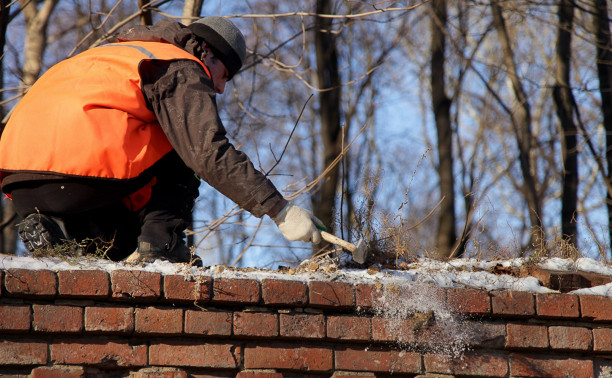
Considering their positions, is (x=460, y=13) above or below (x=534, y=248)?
above

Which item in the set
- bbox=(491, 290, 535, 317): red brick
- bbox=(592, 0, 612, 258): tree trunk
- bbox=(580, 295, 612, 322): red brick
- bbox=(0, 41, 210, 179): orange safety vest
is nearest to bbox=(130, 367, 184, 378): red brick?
bbox=(0, 41, 210, 179): orange safety vest

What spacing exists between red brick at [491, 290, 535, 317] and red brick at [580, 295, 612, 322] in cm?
26

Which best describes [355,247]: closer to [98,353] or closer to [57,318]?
[98,353]

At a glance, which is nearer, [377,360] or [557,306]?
[377,360]

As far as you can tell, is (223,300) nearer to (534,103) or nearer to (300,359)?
(300,359)

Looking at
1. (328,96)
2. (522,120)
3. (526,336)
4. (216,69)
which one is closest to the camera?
(526,336)

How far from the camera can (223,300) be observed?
271 cm

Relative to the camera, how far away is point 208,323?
270cm

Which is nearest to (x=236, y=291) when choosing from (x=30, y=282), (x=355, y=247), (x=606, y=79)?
(x=355, y=247)

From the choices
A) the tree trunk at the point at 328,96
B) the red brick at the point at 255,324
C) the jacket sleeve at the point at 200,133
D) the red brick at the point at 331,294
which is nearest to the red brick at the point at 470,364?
the red brick at the point at 331,294

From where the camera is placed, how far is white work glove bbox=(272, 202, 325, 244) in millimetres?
2988

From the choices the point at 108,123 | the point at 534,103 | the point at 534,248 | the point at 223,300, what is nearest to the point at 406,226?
the point at 534,248

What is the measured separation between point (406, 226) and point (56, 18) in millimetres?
9108

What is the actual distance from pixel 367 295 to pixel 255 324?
0.50m
